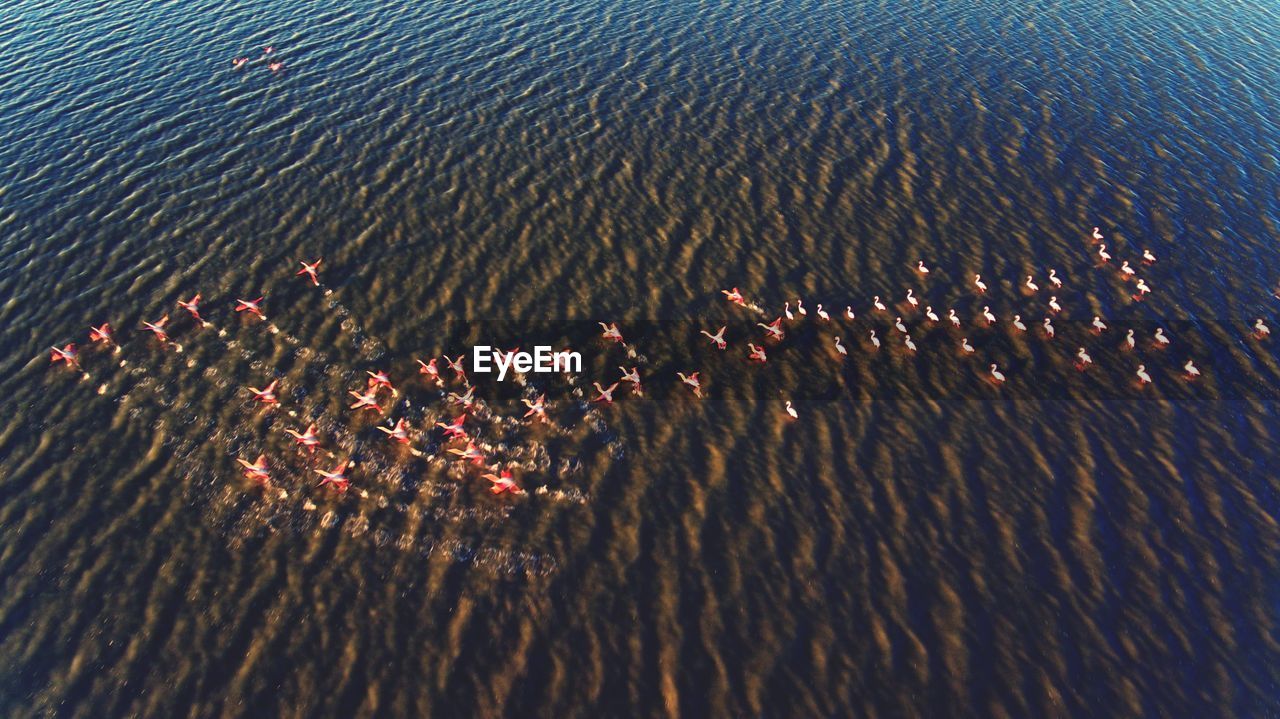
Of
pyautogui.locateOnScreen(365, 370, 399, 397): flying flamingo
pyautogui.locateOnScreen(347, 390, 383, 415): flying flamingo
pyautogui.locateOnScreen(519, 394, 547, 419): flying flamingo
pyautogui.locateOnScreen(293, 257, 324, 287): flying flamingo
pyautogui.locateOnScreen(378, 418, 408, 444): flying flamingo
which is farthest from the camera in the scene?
pyautogui.locateOnScreen(293, 257, 324, 287): flying flamingo

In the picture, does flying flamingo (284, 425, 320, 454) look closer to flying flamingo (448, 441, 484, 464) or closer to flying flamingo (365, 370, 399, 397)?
flying flamingo (365, 370, 399, 397)

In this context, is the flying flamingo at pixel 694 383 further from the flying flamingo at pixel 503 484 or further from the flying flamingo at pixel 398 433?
the flying flamingo at pixel 398 433

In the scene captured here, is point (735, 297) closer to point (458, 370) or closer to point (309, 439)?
point (458, 370)

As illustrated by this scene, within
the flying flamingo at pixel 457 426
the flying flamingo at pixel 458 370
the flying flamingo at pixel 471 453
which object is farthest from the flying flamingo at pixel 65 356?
the flying flamingo at pixel 471 453

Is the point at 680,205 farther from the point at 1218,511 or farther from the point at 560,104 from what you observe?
the point at 1218,511

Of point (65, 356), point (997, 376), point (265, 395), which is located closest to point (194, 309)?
A: point (65, 356)

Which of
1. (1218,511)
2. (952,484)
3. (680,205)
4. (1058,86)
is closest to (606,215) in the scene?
(680,205)

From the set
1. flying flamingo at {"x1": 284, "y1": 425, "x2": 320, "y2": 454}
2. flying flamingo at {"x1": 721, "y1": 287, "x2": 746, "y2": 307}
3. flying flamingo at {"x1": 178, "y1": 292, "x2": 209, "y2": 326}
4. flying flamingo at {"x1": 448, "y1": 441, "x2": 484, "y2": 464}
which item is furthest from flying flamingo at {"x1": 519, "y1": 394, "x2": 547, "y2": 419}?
flying flamingo at {"x1": 178, "y1": 292, "x2": 209, "y2": 326}
